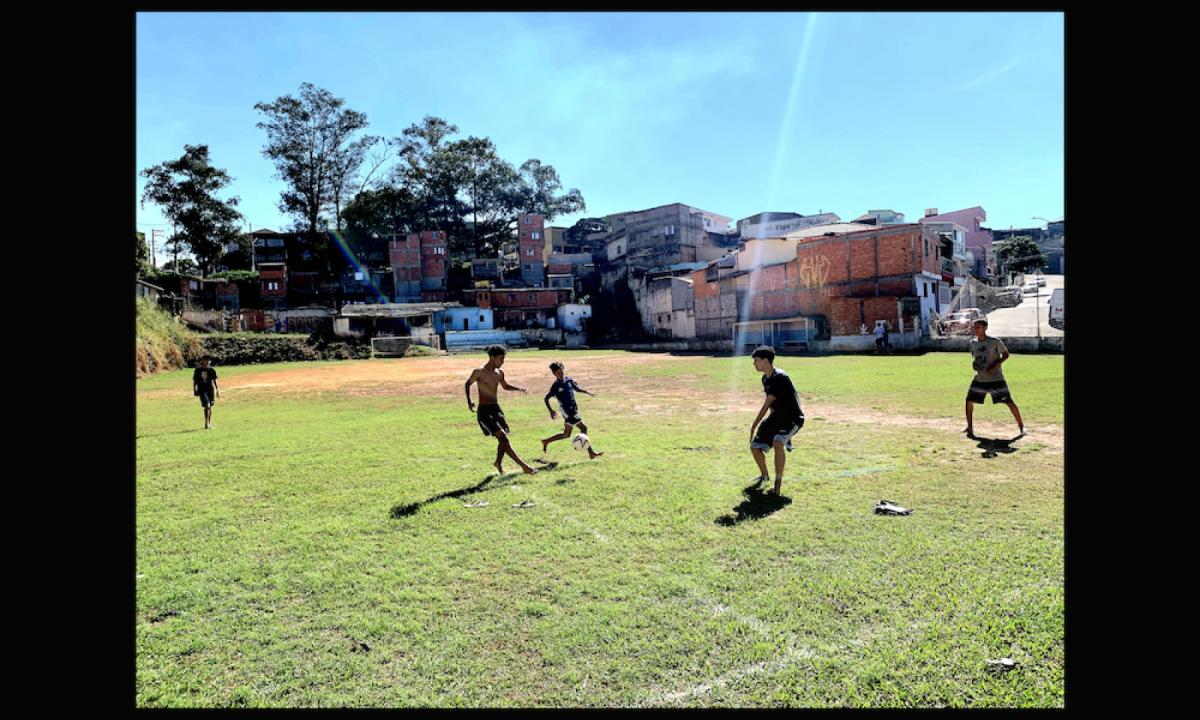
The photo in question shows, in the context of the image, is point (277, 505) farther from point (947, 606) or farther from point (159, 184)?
point (159, 184)

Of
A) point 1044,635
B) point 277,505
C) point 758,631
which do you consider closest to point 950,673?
point 1044,635

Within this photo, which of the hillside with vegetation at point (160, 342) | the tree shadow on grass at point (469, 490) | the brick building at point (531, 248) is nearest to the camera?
the tree shadow on grass at point (469, 490)

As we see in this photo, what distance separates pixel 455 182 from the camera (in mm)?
71312

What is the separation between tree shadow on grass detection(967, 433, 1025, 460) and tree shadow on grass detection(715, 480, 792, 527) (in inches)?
166

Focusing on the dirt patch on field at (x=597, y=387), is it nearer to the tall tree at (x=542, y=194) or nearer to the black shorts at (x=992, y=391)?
the black shorts at (x=992, y=391)

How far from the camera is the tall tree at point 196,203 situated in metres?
58.7

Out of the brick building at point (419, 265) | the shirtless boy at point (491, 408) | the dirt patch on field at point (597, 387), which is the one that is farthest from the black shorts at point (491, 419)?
the brick building at point (419, 265)

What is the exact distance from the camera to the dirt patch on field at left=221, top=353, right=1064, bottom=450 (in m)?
11.6

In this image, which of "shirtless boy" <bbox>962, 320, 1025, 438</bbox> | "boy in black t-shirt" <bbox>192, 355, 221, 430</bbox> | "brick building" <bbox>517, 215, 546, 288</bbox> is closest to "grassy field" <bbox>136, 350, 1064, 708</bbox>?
"shirtless boy" <bbox>962, 320, 1025, 438</bbox>

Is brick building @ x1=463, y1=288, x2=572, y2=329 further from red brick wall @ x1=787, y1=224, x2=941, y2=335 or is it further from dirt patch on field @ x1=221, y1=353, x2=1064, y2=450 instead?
red brick wall @ x1=787, y1=224, x2=941, y2=335

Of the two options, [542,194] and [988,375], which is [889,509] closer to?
[988,375]

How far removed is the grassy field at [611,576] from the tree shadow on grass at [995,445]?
0.23ft

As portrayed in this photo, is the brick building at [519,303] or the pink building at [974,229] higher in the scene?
the pink building at [974,229]

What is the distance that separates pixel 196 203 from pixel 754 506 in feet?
243
